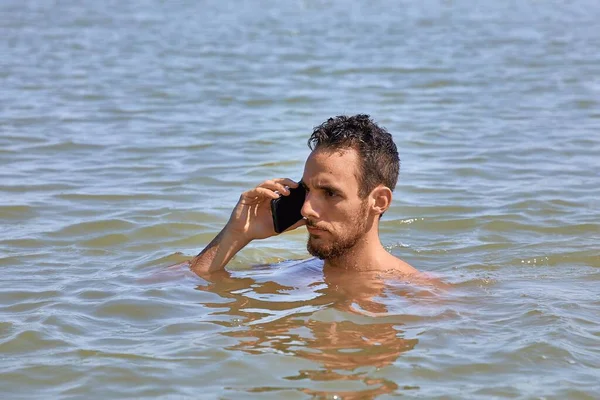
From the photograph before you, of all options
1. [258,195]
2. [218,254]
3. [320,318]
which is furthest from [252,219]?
[320,318]

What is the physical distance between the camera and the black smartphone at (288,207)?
5.41m

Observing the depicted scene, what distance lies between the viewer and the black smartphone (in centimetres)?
541

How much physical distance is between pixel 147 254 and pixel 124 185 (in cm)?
192

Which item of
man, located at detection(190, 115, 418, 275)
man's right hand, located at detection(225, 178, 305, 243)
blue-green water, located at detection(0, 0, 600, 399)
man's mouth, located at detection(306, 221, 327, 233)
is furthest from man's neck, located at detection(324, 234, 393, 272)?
man's right hand, located at detection(225, 178, 305, 243)

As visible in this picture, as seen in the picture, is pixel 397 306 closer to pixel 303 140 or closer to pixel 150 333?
pixel 150 333

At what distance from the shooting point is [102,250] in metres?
6.75

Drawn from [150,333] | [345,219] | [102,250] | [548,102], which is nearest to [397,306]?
[345,219]

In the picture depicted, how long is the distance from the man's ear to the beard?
0.07 metres

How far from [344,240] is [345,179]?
0.39 m

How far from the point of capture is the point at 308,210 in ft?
17.2

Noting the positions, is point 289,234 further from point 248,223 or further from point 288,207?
point 288,207

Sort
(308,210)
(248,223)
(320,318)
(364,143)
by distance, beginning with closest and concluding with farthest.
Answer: (320,318) → (308,210) → (364,143) → (248,223)

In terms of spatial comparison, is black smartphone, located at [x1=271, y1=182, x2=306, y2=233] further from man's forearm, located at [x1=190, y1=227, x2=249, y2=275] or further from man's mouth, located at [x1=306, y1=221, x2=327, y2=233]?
man's forearm, located at [x1=190, y1=227, x2=249, y2=275]

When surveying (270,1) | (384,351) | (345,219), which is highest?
(270,1)
